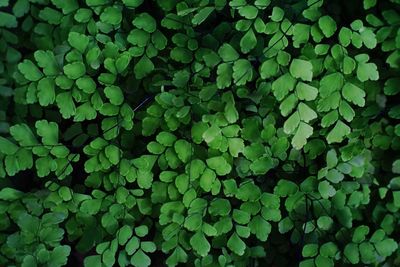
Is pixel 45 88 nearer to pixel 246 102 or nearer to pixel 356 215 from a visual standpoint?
pixel 246 102

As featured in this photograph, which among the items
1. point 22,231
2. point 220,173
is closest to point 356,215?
point 220,173

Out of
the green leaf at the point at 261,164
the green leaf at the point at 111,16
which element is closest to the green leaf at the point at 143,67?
the green leaf at the point at 111,16

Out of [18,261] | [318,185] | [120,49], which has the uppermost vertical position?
[120,49]

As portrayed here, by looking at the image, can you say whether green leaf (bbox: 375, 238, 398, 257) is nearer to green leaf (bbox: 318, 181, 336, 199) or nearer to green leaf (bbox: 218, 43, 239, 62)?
green leaf (bbox: 318, 181, 336, 199)

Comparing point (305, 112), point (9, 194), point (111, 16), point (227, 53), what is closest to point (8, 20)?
point (111, 16)

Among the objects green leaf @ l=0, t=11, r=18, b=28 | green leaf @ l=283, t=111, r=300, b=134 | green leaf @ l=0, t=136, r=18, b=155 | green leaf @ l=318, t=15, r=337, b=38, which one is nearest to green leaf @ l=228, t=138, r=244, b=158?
green leaf @ l=283, t=111, r=300, b=134

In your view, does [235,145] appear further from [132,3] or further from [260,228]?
[132,3]

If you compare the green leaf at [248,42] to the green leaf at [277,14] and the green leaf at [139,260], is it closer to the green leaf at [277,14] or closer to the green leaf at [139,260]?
the green leaf at [277,14]
